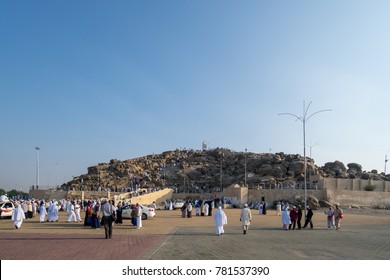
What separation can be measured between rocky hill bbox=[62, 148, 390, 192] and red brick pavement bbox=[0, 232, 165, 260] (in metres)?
61.5

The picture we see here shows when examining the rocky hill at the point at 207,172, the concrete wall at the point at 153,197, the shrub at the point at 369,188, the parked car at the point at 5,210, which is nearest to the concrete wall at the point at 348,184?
the shrub at the point at 369,188

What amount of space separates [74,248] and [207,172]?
3626 inches

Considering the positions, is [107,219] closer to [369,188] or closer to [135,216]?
[135,216]

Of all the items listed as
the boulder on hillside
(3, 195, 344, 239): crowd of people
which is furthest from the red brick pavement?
the boulder on hillside

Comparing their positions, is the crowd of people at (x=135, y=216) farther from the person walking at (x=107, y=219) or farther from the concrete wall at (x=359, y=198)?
the concrete wall at (x=359, y=198)

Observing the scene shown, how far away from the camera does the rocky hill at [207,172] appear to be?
85375mm

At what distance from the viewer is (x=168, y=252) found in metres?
12.4

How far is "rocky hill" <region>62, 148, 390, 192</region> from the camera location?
85.4m

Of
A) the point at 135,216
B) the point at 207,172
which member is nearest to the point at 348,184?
the point at 207,172

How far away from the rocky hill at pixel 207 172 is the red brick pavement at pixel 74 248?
61506mm

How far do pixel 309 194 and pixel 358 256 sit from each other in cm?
4531

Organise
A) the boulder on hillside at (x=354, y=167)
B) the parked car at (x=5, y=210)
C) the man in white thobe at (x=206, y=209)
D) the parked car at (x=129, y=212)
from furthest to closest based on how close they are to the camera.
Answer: the boulder on hillside at (x=354, y=167)
the man in white thobe at (x=206, y=209)
the parked car at (x=5, y=210)
the parked car at (x=129, y=212)
